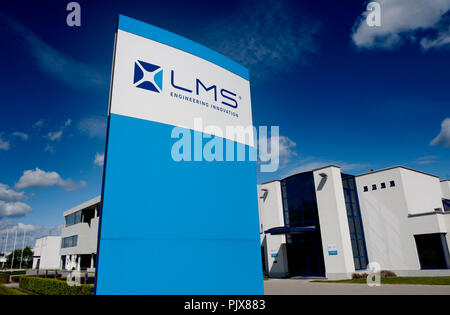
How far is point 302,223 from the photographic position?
28578mm

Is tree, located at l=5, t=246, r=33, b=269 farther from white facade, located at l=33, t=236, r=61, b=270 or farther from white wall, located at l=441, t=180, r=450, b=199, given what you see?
white wall, located at l=441, t=180, r=450, b=199

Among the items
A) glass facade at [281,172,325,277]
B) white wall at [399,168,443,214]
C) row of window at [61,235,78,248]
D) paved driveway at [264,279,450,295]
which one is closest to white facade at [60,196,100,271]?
row of window at [61,235,78,248]

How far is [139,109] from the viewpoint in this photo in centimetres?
657

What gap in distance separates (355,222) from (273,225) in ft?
27.5

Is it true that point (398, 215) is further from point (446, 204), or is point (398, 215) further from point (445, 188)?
point (445, 188)

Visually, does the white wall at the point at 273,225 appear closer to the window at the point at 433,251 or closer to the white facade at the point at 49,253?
the window at the point at 433,251

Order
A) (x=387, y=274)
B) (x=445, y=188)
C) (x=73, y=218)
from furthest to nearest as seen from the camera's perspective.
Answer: (x=73, y=218), (x=445, y=188), (x=387, y=274)

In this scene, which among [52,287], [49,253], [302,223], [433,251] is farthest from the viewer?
[49,253]

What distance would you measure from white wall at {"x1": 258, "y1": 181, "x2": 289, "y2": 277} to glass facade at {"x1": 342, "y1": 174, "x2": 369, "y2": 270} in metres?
6.82

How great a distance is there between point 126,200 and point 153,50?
3.93 m

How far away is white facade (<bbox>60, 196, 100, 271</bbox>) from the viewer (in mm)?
37250

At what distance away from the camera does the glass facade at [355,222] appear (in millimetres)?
25922

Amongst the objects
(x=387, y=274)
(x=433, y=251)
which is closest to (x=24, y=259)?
(x=387, y=274)

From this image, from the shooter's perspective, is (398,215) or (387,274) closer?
(387,274)
